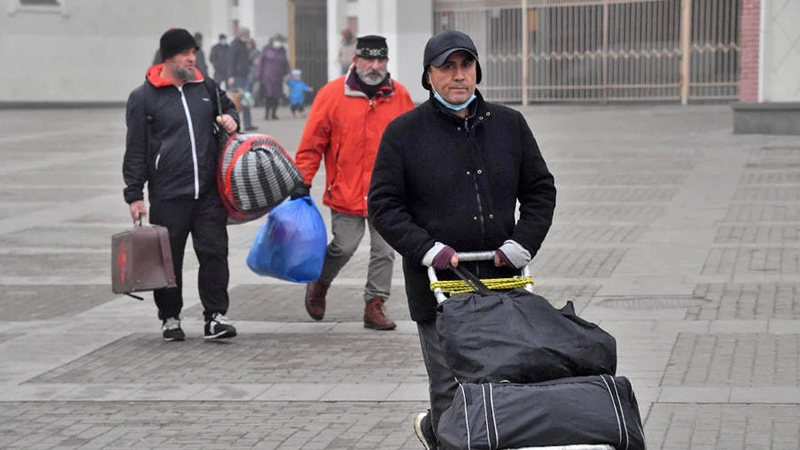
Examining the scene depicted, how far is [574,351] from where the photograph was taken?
4.54 metres

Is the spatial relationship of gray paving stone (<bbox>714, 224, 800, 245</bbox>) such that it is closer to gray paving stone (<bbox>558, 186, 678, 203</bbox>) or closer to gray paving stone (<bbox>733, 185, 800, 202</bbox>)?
gray paving stone (<bbox>733, 185, 800, 202</bbox>)

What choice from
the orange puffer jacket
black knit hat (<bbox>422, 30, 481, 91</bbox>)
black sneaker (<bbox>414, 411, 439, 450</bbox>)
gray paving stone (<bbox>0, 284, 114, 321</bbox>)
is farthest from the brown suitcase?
black knit hat (<bbox>422, 30, 481, 91</bbox>)

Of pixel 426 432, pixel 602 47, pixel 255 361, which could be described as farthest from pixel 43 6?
pixel 426 432

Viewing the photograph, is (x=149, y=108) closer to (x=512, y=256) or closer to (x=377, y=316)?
(x=377, y=316)

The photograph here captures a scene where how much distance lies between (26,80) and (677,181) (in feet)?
79.9

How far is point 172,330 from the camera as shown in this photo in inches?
362

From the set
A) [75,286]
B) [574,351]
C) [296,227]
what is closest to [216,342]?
[296,227]

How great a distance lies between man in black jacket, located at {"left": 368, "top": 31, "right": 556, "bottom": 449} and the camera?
16.9 ft

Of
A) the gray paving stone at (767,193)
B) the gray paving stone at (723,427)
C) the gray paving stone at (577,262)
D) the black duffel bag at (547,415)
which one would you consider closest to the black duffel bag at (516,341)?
the black duffel bag at (547,415)

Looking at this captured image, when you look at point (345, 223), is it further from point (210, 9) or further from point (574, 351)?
point (210, 9)

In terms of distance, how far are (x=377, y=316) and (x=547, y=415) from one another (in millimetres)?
5054

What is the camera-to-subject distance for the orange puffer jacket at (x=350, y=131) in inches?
362

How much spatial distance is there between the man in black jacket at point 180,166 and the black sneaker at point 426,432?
12.2ft

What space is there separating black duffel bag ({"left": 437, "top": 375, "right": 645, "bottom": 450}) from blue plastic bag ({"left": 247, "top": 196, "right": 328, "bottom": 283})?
4770 mm
